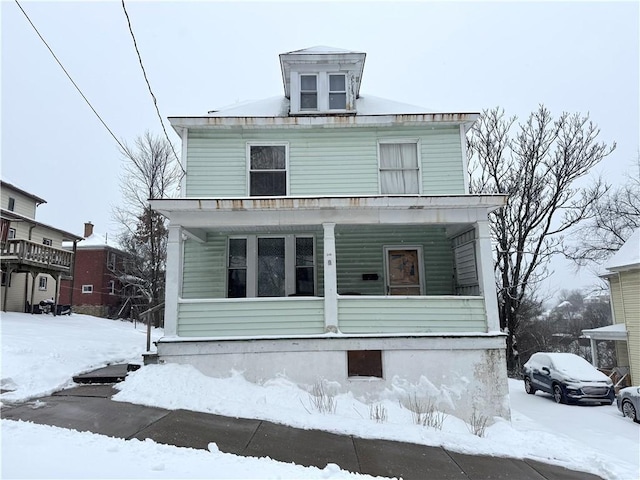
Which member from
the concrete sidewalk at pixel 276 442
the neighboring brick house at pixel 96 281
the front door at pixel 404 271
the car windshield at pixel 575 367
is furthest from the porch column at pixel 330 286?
the neighboring brick house at pixel 96 281

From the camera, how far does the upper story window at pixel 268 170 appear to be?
10.8 meters

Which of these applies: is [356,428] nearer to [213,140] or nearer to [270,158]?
[270,158]

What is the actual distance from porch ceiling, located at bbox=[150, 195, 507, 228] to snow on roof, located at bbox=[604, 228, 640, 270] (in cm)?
1277

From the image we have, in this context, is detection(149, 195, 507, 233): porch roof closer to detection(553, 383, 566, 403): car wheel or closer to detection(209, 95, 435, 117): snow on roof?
detection(209, 95, 435, 117): snow on roof

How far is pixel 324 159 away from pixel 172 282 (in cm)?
507

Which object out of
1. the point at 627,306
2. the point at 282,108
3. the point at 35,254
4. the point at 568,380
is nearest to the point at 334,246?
the point at 282,108

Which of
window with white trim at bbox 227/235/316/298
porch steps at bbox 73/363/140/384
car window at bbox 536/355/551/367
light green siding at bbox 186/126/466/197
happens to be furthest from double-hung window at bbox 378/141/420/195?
car window at bbox 536/355/551/367

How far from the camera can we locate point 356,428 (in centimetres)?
674

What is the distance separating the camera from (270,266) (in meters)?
11.0

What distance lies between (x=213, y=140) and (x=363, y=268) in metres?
5.39

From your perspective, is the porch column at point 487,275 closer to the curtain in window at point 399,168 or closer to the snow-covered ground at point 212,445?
the snow-covered ground at point 212,445

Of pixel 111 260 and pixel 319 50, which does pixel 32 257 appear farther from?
pixel 319 50

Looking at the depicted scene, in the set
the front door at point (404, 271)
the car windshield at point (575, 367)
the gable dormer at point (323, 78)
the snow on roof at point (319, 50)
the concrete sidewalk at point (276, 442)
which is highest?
the snow on roof at point (319, 50)

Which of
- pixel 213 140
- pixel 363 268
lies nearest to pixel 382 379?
pixel 363 268
